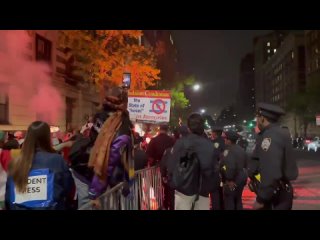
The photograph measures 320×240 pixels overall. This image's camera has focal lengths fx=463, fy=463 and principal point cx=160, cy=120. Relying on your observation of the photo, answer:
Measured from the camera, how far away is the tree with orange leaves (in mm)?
18094

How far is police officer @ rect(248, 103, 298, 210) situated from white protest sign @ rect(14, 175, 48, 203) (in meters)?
1.90

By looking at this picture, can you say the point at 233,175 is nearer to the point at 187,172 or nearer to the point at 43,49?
the point at 187,172

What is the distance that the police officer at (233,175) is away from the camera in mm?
7266

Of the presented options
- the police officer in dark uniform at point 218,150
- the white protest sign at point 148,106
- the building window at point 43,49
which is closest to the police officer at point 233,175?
the police officer in dark uniform at point 218,150

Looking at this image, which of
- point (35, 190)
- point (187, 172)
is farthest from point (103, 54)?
point (35, 190)

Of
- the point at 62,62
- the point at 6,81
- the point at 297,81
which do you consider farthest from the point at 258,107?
the point at 297,81

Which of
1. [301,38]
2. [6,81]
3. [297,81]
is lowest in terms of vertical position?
[6,81]

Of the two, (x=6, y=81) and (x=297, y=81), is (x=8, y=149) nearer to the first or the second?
(x=6, y=81)

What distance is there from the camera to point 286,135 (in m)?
4.47

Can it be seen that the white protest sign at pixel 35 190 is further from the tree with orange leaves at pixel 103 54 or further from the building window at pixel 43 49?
the tree with orange leaves at pixel 103 54

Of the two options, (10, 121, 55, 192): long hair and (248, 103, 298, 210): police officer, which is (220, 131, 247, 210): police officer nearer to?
(248, 103, 298, 210): police officer

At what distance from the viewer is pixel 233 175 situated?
7238 millimetres

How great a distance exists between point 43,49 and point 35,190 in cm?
1402
